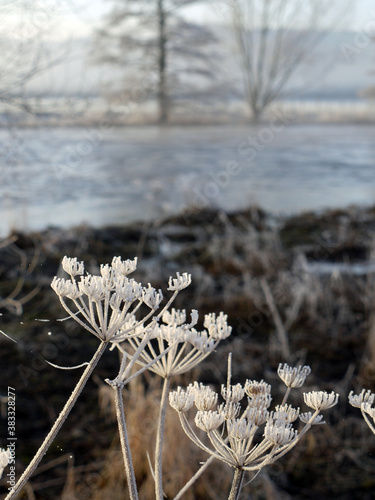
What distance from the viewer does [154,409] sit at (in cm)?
112

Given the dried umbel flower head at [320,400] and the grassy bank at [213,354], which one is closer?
the dried umbel flower head at [320,400]

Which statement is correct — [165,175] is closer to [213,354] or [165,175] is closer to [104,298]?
[213,354]

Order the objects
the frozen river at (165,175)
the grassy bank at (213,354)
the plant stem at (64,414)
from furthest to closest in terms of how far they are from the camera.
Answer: the frozen river at (165,175) < the grassy bank at (213,354) < the plant stem at (64,414)

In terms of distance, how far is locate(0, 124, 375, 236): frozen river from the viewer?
7.18 feet

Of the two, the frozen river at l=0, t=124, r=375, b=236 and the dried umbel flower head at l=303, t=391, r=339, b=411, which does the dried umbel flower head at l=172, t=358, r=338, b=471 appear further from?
the frozen river at l=0, t=124, r=375, b=236

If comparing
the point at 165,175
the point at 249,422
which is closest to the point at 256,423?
the point at 249,422

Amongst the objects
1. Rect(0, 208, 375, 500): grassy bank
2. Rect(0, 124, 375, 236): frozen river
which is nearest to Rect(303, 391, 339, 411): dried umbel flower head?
Rect(0, 208, 375, 500): grassy bank

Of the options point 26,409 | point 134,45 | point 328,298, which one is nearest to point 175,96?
point 134,45

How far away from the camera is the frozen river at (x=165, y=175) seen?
7.18 feet

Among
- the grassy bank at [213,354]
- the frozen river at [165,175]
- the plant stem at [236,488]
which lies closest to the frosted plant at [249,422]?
the plant stem at [236,488]

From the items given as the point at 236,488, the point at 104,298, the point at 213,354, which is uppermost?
the point at 104,298

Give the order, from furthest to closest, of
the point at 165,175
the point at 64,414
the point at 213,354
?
the point at 165,175 < the point at 213,354 < the point at 64,414

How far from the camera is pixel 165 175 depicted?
405 cm

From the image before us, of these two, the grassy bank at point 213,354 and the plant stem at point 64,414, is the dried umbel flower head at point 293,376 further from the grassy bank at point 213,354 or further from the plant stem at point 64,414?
the grassy bank at point 213,354
